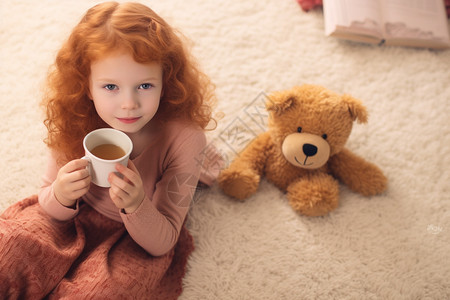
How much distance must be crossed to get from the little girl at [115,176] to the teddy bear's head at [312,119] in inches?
7.9

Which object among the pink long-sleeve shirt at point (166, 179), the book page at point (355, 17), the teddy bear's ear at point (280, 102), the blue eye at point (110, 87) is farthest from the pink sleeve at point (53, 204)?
the book page at point (355, 17)

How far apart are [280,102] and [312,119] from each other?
3.6 inches

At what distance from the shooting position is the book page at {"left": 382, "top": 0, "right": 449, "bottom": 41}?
1.62 m

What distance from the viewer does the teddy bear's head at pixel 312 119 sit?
1.11 meters

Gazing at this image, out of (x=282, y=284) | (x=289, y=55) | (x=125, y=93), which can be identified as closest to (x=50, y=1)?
(x=289, y=55)

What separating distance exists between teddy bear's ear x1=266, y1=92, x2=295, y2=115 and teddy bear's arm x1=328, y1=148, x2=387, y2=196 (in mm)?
254

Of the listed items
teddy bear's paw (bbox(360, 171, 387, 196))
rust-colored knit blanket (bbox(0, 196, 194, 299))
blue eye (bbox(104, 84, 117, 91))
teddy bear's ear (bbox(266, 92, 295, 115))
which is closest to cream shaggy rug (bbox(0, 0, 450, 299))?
teddy bear's paw (bbox(360, 171, 387, 196))

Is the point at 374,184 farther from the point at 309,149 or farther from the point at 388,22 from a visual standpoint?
the point at 388,22

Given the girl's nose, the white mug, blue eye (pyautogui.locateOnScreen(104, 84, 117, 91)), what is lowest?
the white mug

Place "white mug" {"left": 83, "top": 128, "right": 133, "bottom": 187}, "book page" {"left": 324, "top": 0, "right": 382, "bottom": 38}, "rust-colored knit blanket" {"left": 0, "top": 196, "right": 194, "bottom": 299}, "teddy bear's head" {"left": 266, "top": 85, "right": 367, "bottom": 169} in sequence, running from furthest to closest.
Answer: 1. "book page" {"left": 324, "top": 0, "right": 382, "bottom": 38}
2. "teddy bear's head" {"left": 266, "top": 85, "right": 367, "bottom": 169}
3. "rust-colored knit blanket" {"left": 0, "top": 196, "right": 194, "bottom": 299}
4. "white mug" {"left": 83, "top": 128, "right": 133, "bottom": 187}

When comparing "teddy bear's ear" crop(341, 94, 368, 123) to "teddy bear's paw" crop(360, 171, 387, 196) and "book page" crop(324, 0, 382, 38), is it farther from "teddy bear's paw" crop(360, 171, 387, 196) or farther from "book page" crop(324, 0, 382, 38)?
"book page" crop(324, 0, 382, 38)

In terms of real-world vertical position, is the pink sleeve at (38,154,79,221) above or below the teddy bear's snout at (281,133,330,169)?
above

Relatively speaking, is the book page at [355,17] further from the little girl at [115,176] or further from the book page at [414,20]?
the little girl at [115,176]

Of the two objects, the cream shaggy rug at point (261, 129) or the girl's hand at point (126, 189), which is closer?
the girl's hand at point (126, 189)
